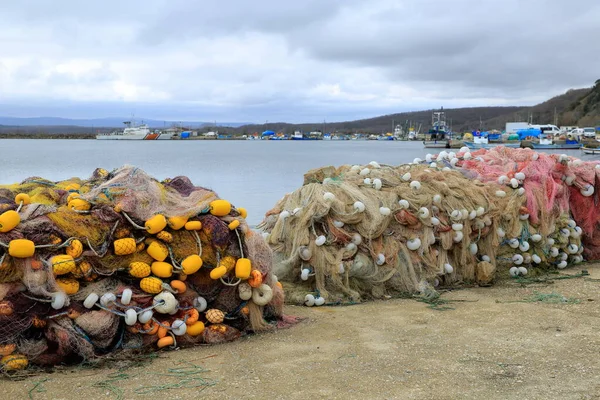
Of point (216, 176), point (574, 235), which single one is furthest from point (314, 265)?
point (216, 176)

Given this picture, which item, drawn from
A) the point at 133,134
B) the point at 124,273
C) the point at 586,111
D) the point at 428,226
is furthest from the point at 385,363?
the point at 133,134

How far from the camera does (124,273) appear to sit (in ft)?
16.4

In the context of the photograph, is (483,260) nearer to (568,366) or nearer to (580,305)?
(580,305)

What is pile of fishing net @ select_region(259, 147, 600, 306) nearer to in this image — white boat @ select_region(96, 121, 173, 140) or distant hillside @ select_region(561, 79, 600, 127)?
distant hillside @ select_region(561, 79, 600, 127)

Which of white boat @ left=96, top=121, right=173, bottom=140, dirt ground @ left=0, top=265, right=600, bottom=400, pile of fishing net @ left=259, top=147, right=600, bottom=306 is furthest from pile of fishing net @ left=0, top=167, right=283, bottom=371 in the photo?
white boat @ left=96, top=121, right=173, bottom=140

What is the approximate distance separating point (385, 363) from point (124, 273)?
229 centimetres

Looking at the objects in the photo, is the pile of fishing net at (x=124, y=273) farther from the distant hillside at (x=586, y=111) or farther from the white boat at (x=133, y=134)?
the white boat at (x=133, y=134)

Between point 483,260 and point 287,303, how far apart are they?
8.89ft

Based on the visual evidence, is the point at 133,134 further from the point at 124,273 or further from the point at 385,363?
the point at 385,363

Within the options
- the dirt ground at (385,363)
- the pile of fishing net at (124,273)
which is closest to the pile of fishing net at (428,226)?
the dirt ground at (385,363)

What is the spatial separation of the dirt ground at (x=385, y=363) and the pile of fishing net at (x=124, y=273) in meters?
0.24

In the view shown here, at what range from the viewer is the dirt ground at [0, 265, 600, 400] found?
160 inches

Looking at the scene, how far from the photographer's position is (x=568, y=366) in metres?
4.45

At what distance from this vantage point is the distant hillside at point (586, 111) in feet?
331
